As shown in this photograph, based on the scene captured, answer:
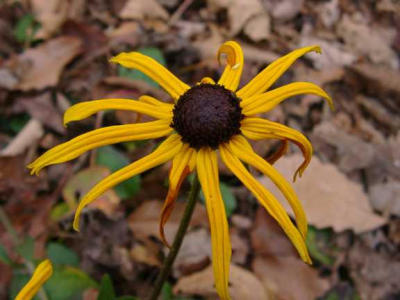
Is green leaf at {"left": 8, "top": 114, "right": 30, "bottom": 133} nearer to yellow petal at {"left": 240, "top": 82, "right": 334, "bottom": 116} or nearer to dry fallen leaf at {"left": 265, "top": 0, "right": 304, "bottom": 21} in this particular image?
yellow petal at {"left": 240, "top": 82, "right": 334, "bottom": 116}

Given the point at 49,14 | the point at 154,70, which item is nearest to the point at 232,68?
the point at 154,70

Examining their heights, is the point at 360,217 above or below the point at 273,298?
above

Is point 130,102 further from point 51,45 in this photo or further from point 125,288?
point 51,45

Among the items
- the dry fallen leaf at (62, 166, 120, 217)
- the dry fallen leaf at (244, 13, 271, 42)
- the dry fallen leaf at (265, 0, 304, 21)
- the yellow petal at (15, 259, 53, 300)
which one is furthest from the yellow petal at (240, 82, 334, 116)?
the dry fallen leaf at (265, 0, 304, 21)

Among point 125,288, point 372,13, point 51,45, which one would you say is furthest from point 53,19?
point 372,13

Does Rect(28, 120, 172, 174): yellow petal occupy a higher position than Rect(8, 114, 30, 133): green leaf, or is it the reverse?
Rect(8, 114, 30, 133): green leaf

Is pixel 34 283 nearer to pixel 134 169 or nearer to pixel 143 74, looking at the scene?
pixel 134 169
